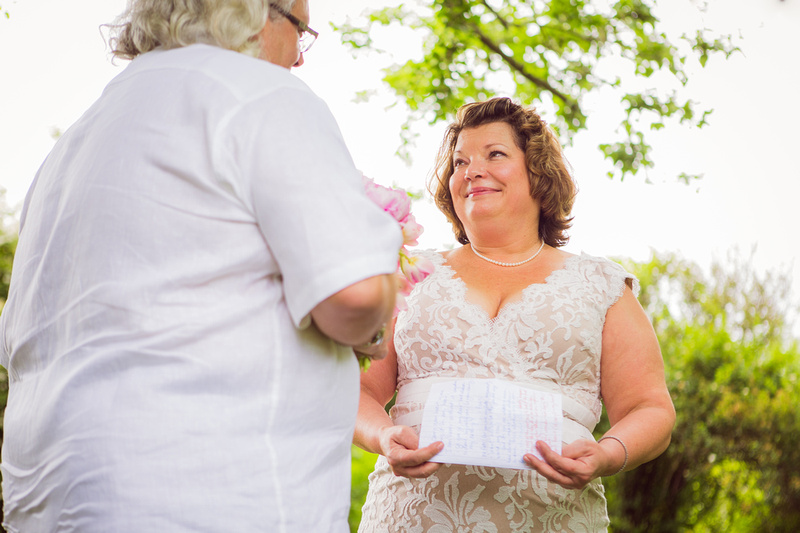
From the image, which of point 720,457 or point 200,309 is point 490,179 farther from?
point 720,457

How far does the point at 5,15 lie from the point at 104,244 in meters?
3.15

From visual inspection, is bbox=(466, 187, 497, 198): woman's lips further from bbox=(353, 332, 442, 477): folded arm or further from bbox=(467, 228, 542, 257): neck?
bbox=(353, 332, 442, 477): folded arm

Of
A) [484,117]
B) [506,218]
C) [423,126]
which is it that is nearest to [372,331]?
[506,218]

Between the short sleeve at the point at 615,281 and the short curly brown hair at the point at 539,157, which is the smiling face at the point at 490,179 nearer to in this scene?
the short curly brown hair at the point at 539,157

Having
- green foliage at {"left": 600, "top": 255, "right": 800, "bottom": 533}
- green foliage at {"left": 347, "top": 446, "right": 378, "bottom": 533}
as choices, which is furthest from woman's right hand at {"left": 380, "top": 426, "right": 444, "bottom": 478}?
green foliage at {"left": 600, "top": 255, "right": 800, "bottom": 533}

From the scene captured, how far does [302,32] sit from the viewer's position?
64.1 inches

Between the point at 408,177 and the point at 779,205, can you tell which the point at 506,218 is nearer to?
the point at 408,177

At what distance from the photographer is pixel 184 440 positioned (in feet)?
3.75

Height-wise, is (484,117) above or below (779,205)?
above

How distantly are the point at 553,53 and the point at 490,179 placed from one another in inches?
128

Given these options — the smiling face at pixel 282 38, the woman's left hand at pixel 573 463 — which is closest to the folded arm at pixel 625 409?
the woman's left hand at pixel 573 463

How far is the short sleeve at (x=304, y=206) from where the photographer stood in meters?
1.14

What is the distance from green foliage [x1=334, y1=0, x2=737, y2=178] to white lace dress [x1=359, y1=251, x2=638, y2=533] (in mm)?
2863

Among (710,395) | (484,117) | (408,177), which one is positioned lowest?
(710,395)
